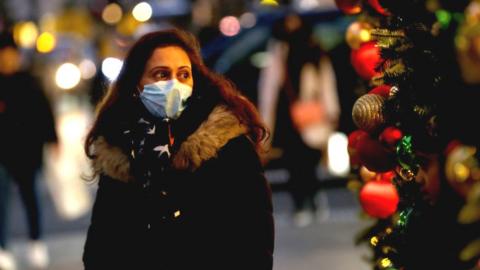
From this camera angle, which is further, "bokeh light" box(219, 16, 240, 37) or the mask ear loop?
"bokeh light" box(219, 16, 240, 37)

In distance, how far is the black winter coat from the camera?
3.87m

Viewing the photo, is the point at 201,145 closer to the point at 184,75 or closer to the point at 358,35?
the point at 184,75

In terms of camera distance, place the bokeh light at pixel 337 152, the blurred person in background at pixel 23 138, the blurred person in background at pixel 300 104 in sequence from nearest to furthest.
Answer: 1. the blurred person in background at pixel 23 138
2. the blurred person in background at pixel 300 104
3. the bokeh light at pixel 337 152

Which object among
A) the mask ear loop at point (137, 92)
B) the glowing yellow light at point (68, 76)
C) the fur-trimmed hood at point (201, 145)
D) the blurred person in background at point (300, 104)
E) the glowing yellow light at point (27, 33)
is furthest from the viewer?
the glowing yellow light at point (27, 33)

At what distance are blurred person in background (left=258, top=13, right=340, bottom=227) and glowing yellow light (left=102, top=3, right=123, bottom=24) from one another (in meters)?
15.3

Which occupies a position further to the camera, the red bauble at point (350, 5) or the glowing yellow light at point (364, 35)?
the glowing yellow light at point (364, 35)

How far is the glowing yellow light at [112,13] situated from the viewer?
2669 centimetres

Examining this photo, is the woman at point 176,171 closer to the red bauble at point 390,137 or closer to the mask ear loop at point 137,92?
the mask ear loop at point 137,92

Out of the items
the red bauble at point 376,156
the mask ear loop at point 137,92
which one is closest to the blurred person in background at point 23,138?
the mask ear loop at point 137,92

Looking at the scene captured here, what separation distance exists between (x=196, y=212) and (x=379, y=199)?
98 cm

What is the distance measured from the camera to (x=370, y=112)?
→ 3.81 meters

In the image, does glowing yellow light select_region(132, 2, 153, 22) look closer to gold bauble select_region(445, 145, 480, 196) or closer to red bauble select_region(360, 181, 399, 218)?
red bauble select_region(360, 181, 399, 218)

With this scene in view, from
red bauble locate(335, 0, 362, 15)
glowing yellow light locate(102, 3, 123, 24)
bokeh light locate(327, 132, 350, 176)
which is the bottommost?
glowing yellow light locate(102, 3, 123, 24)

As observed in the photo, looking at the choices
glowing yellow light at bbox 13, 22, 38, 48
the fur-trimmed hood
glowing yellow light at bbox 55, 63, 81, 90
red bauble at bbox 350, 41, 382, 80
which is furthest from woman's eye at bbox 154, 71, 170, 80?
glowing yellow light at bbox 13, 22, 38, 48
